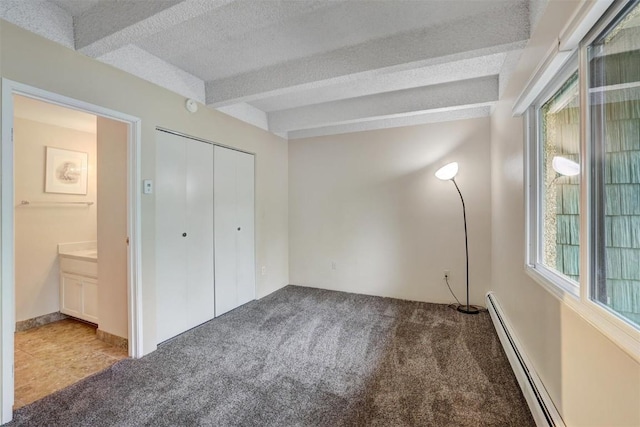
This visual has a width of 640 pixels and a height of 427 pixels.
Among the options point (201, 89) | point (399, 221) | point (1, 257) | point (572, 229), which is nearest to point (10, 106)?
point (1, 257)

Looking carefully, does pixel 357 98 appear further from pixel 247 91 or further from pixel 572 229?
pixel 572 229

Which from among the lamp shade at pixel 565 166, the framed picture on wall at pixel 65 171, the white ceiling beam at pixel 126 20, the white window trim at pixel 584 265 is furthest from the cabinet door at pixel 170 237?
the lamp shade at pixel 565 166

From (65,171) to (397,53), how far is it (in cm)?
392

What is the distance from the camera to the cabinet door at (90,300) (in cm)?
288

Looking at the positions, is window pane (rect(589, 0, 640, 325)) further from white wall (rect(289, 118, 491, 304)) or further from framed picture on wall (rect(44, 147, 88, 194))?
framed picture on wall (rect(44, 147, 88, 194))

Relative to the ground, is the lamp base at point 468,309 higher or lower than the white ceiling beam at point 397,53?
lower

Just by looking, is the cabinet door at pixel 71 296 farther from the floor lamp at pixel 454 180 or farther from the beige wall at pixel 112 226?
the floor lamp at pixel 454 180

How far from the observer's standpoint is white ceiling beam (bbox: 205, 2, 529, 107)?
1.83 m

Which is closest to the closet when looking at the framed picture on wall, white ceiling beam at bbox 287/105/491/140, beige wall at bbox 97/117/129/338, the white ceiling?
beige wall at bbox 97/117/129/338

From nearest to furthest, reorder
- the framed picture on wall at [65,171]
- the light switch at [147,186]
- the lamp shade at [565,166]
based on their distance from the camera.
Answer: the lamp shade at [565,166] < the light switch at [147,186] < the framed picture on wall at [65,171]

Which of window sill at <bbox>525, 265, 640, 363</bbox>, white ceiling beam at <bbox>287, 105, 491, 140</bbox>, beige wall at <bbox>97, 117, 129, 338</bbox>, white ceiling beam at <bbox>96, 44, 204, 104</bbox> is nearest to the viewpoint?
window sill at <bbox>525, 265, 640, 363</bbox>

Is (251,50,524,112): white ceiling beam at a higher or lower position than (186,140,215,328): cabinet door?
higher

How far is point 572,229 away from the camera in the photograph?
4.91 feet

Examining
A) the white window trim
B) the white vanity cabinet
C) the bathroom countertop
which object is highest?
the white window trim
